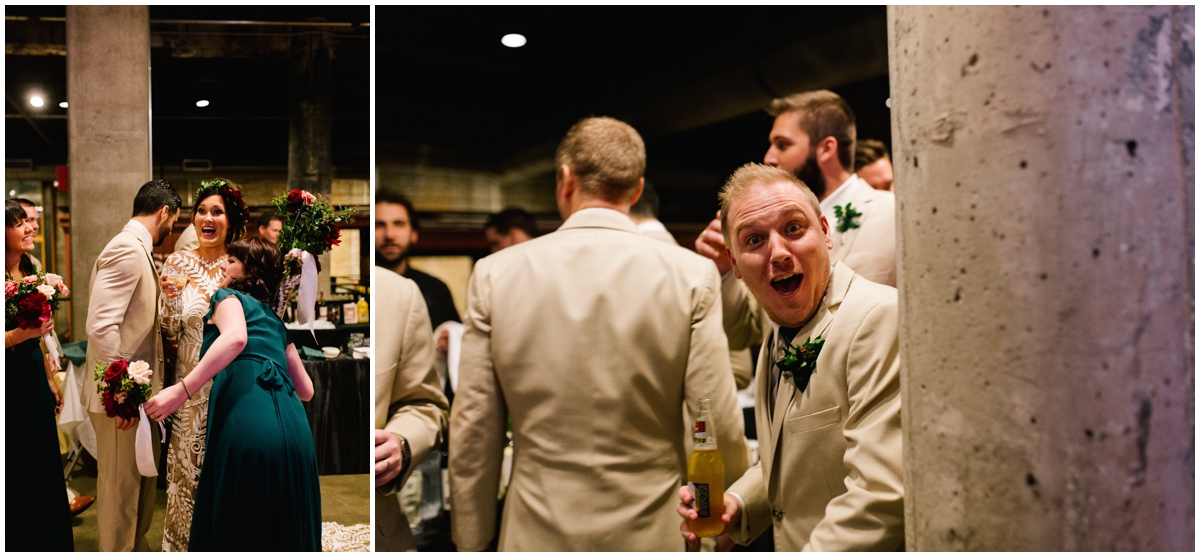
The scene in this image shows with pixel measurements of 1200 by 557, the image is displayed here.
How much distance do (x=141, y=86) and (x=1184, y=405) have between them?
282cm

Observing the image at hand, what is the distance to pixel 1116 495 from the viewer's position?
141cm

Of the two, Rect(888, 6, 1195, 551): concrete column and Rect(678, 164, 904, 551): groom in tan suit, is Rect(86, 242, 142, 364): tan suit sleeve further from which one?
Rect(888, 6, 1195, 551): concrete column

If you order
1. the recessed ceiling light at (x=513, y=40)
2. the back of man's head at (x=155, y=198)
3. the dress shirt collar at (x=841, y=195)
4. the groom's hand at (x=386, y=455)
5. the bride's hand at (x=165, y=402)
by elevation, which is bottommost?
the groom's hand at (x=386, y=455)

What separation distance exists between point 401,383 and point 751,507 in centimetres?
118

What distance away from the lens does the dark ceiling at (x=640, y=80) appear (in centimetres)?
293

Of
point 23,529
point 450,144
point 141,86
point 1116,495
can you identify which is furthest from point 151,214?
point 1116,495

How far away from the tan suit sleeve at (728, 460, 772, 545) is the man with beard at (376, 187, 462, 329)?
1.32 m

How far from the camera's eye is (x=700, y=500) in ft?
6.70

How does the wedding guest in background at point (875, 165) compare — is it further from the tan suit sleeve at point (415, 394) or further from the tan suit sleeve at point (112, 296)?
the tan suit sleeve at point (112, 296)

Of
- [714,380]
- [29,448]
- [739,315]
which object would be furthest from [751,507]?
[29,448]

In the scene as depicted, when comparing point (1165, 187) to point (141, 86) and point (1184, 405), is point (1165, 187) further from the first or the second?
point (141, 86)

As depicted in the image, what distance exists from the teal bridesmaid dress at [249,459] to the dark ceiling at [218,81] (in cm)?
51

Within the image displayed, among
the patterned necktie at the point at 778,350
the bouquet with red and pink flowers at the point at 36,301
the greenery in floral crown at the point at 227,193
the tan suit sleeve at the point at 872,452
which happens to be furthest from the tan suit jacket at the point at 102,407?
the tan suit sleeve at the point at 872,452

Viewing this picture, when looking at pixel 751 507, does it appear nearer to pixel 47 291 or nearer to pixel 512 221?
pixel 512 221
